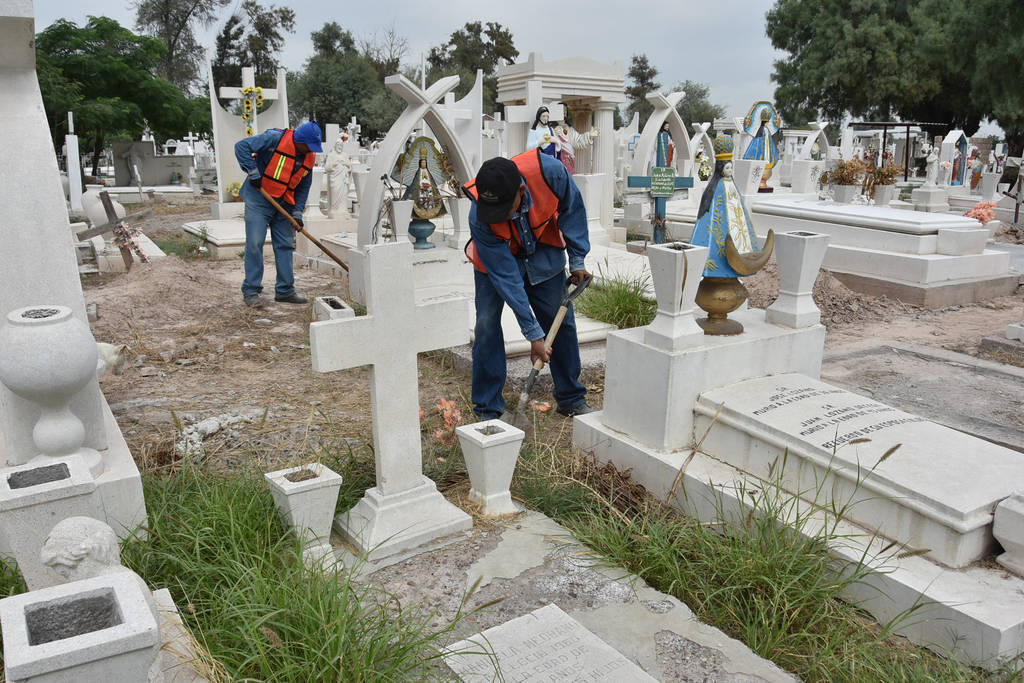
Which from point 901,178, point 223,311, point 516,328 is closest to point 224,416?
point 516,328

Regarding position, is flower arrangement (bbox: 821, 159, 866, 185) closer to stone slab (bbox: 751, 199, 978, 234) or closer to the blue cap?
stone slab (bbox: 751, 199, 978, 234)

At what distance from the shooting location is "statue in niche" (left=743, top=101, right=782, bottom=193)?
15305 mm

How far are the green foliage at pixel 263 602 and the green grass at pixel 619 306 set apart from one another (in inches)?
141

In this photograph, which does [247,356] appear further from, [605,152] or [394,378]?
[605,152]

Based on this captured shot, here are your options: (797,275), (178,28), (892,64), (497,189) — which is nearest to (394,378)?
(497,189)

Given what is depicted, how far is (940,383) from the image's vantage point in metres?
5.29

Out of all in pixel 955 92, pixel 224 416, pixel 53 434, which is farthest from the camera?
pixel 955 92

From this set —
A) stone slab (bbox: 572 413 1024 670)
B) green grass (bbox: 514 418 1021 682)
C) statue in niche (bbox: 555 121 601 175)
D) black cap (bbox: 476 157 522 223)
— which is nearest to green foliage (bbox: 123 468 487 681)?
green grass (bbox: 514 418 1021 682)

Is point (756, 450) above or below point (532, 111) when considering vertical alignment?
below

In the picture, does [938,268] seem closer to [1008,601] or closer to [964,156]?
[1008,601]

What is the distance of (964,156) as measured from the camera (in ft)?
63.1

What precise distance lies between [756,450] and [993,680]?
4.05 feet

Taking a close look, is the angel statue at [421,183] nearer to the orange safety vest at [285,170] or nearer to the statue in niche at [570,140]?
the orange safety vest at [285,170]

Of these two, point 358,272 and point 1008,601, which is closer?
point 1008,601
